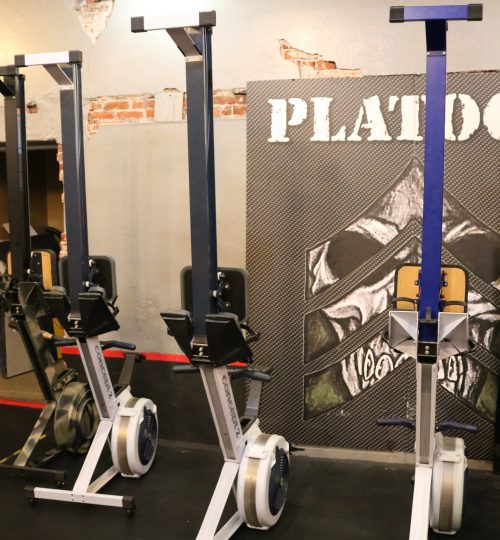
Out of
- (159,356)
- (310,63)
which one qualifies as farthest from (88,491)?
(310,63)

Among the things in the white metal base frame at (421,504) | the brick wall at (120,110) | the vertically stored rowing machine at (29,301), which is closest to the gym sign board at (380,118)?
the brick wall at (120,110)

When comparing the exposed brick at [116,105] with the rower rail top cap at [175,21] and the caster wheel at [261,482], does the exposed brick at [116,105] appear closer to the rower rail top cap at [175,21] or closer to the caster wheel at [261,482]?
the rower rail top cap at [175,21]

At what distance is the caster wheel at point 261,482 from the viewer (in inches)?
144

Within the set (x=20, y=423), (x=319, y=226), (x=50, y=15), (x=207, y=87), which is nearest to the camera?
(x=207, y=87)

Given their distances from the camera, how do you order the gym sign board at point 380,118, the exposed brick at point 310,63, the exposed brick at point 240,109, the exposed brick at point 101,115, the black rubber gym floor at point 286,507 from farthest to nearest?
the exposed brick at point 101,115, the exposed brick at point 240,109, the exposed brick at point 310,63, the gym sign board at point 380,118, the black rubber gym floor at point 286,507

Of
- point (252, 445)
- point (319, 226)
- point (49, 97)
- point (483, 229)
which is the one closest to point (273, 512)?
point (252, 445)

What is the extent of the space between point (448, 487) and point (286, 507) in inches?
39.4

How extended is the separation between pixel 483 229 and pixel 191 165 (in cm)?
194

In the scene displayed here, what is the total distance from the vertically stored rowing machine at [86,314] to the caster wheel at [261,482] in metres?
0.72

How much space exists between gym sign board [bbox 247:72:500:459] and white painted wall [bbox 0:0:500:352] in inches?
6.4

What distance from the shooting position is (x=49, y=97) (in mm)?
5211

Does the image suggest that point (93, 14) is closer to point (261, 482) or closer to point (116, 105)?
point (116, 105)

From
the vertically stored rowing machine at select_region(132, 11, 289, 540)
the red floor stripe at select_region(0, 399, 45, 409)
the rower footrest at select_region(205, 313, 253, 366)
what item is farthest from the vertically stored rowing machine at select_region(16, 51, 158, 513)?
the red floor stripe at select_region(0, 399, 45, 409)

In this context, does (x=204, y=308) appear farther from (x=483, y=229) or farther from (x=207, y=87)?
(x=483, y=229)
